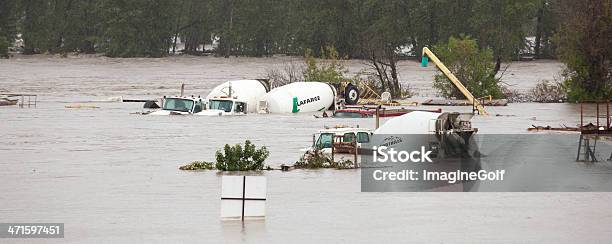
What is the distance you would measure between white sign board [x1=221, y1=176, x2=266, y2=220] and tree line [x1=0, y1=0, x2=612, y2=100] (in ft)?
266

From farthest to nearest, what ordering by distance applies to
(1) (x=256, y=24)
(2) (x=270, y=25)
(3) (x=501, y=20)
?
(2) (x=270, y=25) → (1) (x=256, y=24) → (3) (x=501, y=20)

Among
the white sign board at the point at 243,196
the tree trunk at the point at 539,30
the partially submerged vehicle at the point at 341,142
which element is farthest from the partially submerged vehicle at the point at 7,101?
the tree trunk at the point at 539,30

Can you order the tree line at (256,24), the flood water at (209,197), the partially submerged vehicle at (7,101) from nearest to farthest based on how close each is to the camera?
the flood water at (209,197) → the partially submerged vehicle at (7,101) → the tree line at (256,24)

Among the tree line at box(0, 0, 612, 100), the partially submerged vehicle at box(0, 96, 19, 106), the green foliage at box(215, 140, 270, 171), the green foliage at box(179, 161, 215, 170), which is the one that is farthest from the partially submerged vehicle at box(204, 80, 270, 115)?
the tree line at box(0, 0, 612, 100)

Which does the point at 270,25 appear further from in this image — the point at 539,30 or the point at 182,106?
the point at 182,106

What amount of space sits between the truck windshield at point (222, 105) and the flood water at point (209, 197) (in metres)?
2.28

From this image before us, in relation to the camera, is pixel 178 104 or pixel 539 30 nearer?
pixel 178 104

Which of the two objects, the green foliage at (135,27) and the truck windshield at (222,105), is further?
the green foliage at (135,27)

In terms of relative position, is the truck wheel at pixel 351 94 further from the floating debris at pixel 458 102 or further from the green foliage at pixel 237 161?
the green foliage at pixel 237 161

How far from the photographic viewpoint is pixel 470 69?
79.6m

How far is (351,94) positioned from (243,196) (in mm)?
46408

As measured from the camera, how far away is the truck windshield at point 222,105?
6631 centimetres

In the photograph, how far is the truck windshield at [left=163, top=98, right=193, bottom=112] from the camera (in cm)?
6600

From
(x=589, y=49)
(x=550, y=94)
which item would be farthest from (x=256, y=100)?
(x=550, y=94)
